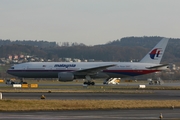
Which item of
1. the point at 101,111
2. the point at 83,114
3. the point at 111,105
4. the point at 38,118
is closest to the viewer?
the point at 38,118

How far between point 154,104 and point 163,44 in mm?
45280

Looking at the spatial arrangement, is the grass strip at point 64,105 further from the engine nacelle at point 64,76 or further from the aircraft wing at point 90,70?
the aircraft wing at point 90,70

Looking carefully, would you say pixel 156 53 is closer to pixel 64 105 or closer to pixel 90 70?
pixel 90 70

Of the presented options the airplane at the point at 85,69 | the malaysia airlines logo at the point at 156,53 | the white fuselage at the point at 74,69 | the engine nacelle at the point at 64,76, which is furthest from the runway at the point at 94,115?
the malaysia airlines logo at the point at 156,53

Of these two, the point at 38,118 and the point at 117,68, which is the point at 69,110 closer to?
the point at 38,118

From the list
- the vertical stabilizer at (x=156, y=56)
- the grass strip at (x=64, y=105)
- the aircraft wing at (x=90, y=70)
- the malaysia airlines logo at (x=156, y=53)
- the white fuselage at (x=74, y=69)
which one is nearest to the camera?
the grass strip at (x=64, y=105)

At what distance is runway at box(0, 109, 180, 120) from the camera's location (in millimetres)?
26031

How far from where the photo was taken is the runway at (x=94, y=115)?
85.4 feet

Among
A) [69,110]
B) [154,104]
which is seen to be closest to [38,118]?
[69,110]

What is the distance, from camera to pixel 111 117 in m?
26.6

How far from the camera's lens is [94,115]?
27672 millimetres

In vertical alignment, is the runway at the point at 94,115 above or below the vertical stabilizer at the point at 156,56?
below

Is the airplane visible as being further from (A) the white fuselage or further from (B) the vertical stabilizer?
(B) the vertical stabilizer

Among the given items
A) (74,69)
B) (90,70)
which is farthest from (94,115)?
(74,69)
